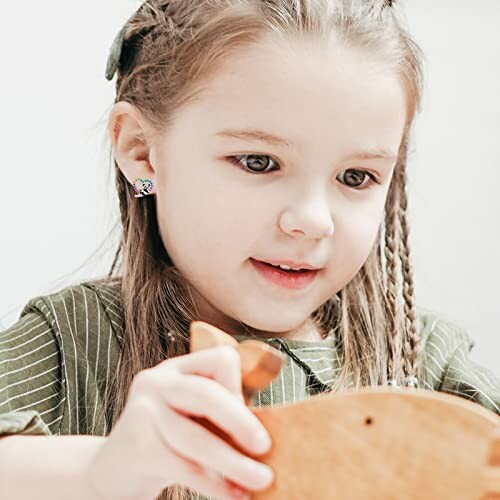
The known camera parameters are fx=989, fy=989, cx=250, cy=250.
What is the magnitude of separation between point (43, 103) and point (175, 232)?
492mm

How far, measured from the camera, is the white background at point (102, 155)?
112 cm

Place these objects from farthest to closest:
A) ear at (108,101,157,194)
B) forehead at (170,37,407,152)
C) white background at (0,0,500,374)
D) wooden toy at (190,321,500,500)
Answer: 1. white background at (0,0,500,374)
2. ear at (108,101,157,194)
3. forehead at (170,37,407,152)
4. wooden toy at (190,321,500,500)

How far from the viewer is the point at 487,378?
0.81 meters

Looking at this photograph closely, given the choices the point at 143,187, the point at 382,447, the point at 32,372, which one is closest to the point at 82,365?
the point at 32,372

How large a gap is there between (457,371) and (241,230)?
10.4 inches

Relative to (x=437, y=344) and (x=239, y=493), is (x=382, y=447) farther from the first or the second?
(x=437, y=344)

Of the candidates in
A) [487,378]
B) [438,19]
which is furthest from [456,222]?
[487,378]

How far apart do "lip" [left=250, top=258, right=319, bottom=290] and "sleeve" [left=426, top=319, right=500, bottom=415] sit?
0.19m

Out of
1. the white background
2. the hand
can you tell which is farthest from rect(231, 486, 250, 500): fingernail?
the white background

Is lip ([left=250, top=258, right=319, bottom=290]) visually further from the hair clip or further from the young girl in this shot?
the hair clip

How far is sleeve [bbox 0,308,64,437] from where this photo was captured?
0.68 meters

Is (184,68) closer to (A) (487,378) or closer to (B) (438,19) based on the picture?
(A) (487,378)

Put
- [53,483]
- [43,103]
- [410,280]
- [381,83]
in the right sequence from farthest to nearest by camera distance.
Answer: [43,103], [410,280], [381,83], [53,483]

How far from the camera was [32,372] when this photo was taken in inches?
27.5
